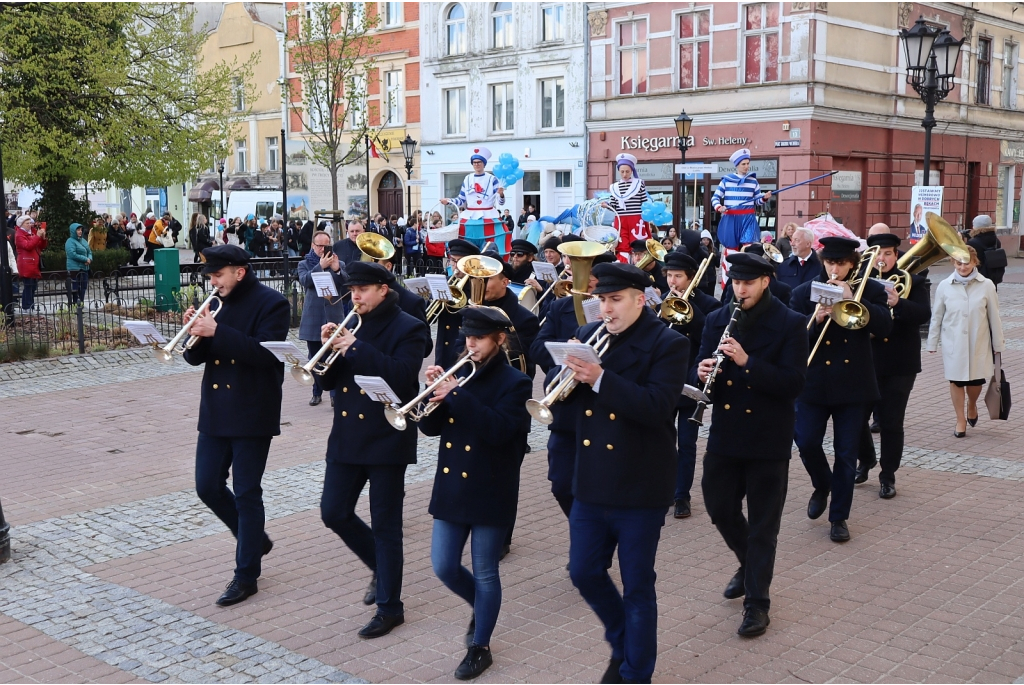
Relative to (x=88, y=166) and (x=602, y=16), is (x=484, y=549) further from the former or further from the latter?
(x=602, y=16)

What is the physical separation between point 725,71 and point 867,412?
25.6 m

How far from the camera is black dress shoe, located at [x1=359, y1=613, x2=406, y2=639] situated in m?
5.79

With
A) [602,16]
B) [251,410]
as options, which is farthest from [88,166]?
[251,410]

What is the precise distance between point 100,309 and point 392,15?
87.2 feet

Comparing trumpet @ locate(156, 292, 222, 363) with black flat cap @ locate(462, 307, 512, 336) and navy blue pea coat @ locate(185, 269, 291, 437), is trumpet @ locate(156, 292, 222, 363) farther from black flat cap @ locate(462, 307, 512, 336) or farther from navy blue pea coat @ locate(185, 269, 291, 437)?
black flat cap @ locate(462, 307, 512, 336)

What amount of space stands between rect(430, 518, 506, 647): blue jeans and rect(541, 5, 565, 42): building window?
1289 inches

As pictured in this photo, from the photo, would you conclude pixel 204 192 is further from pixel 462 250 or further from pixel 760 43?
pixel 462 250

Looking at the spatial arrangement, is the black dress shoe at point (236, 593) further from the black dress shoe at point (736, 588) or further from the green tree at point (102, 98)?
the green tree at point (102, 98)

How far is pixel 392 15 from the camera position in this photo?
139 ft

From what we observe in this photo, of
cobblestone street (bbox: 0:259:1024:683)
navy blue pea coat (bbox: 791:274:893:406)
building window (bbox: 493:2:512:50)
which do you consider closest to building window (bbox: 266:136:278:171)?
building window (bbox: 493:2:512:50)

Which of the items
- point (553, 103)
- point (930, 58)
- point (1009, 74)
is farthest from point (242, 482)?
point (1009, 74)

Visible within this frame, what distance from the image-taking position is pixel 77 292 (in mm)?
19219

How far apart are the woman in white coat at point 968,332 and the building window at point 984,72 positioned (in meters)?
30.2

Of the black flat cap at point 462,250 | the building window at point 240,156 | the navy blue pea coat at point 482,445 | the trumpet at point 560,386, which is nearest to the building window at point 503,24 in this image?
the building window at point 240,156
